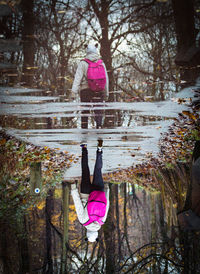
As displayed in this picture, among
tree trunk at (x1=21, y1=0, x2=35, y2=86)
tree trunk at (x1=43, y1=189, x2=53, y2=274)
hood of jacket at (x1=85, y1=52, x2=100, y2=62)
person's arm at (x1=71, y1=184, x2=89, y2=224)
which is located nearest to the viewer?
tree trunk at (x1=21, y1=0, x2=35, y2=86)

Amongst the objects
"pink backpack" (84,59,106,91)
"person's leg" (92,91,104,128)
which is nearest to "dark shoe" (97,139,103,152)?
"person's leg" (92,91,104,128)

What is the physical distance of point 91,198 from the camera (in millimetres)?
3158

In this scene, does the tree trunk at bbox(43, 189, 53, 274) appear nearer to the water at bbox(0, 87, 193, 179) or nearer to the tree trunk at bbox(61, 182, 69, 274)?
the tree trunk at bbox(61, 182, 69, 274)

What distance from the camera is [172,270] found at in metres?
3.52

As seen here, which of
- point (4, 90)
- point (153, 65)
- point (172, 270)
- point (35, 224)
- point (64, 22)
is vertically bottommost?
point (172, 270)

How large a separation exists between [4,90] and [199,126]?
5.75 feet

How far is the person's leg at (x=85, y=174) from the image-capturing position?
3.22 meters

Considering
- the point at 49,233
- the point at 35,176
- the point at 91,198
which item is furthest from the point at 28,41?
the point at 49,233

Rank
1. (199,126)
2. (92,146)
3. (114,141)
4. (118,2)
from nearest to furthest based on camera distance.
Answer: (118,2) < (199,126) < (114,141) < (92,146)

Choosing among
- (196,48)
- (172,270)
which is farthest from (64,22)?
(172,270)

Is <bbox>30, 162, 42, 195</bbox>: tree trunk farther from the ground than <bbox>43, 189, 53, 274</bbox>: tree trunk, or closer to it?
farther from the ground

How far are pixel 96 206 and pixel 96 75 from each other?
5.84ft

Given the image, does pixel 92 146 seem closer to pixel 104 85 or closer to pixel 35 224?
pixel 104 85

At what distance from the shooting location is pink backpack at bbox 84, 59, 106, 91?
6.09 feet
